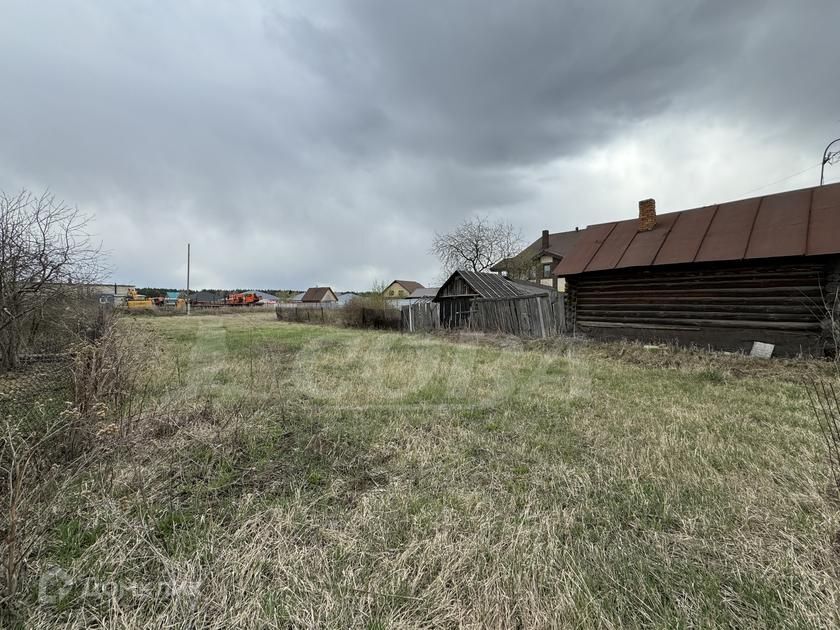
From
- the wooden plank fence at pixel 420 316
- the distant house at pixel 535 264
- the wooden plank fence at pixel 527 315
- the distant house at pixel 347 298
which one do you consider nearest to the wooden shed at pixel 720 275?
the wooden plank fence at pixel 527 315

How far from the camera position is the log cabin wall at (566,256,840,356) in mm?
8648

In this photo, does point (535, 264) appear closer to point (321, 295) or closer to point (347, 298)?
point (347, 298)

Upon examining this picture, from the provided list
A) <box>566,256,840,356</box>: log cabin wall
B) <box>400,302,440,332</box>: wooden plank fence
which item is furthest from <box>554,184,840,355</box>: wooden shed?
<box>400,302,440,332</box>: wooden plank fence

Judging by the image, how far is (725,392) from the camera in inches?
219

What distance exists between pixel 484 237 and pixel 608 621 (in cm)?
3854

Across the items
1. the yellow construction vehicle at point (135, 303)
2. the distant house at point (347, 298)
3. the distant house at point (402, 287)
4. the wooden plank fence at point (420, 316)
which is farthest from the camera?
the distant house at point (402, 287)

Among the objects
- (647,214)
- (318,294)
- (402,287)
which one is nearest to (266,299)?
(318,294)

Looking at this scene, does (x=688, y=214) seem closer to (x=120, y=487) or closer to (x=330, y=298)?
(x=120, y=487)

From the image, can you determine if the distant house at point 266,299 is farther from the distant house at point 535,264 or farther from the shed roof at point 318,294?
the distant house at point 535,264

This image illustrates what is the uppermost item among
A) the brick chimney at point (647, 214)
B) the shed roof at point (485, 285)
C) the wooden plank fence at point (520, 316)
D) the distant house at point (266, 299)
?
the distant house at point (266, 299)

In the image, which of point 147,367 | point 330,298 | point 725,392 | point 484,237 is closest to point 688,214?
point 725,392

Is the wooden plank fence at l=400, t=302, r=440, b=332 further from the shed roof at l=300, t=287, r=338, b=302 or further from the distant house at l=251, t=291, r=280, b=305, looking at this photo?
the shed roof at l=300, t=287, r=338, b=302

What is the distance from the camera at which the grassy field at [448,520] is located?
165 centimetres

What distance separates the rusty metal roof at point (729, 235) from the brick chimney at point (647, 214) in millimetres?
195
